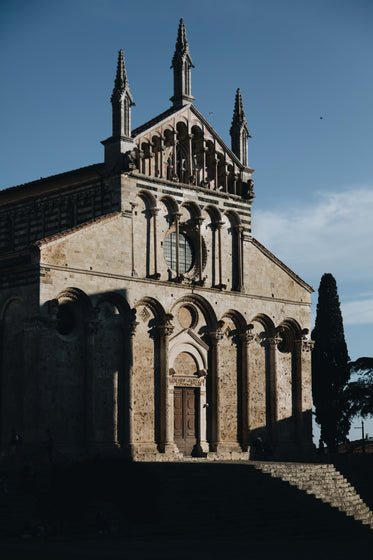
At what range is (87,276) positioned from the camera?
36250 millimetres

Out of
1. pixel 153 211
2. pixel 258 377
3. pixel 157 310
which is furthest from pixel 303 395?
pixel 153 211

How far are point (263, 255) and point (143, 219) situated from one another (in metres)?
7.10

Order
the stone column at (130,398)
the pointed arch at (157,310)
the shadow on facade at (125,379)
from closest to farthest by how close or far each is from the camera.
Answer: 1. the shadow on facade at (125,379)
2. the stone column at (130,398)
3. the pointed arch at (157,310)

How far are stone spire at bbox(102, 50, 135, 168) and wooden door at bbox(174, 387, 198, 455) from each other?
979 cm

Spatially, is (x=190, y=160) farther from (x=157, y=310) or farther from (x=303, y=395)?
(x=303, y=395)

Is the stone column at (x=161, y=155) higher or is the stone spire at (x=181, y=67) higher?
the stone spire at (x=181, y=67)

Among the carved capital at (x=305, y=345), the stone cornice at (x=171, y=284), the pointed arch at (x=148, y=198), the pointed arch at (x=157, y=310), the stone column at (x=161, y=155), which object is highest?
the stone column at (x=161, y=155)

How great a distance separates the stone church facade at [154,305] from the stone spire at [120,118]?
0.06 metres

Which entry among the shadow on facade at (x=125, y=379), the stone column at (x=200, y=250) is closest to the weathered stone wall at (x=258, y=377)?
the shadow on facade at (x=125, y=379)

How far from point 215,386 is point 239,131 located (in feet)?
38.5

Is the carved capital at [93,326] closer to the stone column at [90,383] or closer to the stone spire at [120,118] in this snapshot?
the stone column at [90,383]

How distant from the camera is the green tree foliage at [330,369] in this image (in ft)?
158

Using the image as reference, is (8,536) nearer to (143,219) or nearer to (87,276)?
(87,276)

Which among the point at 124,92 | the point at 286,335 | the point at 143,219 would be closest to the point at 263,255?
the point at 286,335
